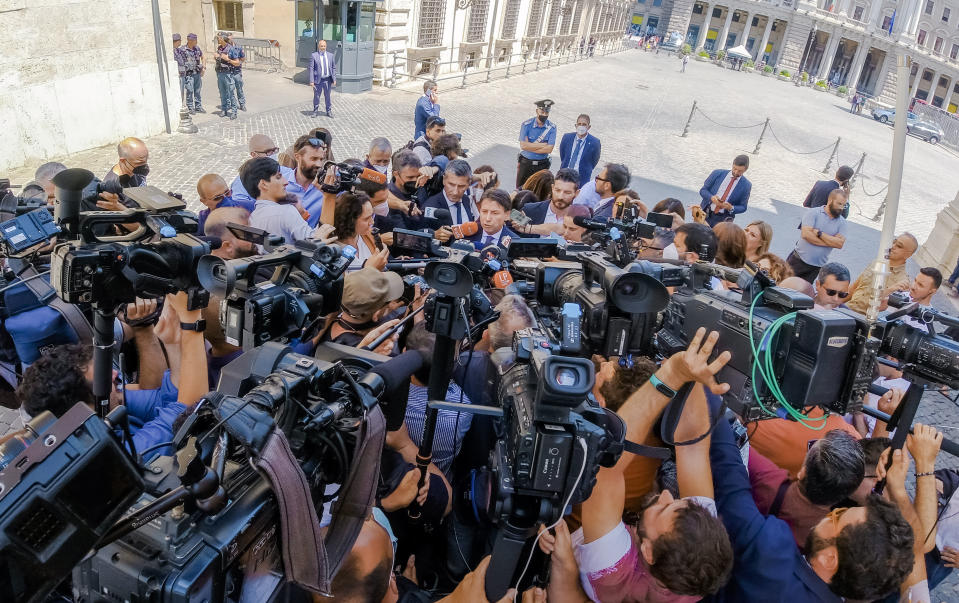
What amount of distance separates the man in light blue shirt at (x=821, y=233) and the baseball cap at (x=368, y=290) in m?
5.85

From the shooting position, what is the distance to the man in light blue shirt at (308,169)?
5629 millimetres

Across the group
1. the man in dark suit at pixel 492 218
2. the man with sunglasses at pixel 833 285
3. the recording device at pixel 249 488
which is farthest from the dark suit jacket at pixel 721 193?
the recording device at pixel 249 488

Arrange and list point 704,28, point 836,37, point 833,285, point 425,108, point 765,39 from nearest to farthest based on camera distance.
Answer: point 833,285, point 425,108, point 836,37, point 765,39, point 704,28

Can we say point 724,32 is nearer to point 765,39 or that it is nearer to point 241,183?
point 765,39

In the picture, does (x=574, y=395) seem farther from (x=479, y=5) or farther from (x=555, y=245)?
(x=479, y=5)

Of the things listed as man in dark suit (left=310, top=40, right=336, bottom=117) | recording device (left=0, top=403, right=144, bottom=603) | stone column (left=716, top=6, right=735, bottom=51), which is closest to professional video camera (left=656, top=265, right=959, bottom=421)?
recording device (left=0, top=403, right=144, bottom=603)

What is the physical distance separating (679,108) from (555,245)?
23.9 meters

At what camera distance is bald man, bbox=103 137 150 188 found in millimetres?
5473

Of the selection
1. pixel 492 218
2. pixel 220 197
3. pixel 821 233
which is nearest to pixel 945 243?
pixel 821 233

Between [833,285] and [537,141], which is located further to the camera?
[537,141]

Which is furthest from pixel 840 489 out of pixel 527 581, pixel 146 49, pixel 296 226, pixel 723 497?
pixel 146 49

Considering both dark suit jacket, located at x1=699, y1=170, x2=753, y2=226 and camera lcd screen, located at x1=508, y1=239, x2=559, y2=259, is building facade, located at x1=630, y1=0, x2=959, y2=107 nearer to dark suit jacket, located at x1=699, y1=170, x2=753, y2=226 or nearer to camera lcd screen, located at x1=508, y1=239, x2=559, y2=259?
dark suit jacket, located at x1=699, y1=170, x2=753, y2=226

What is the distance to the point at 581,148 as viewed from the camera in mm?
9547

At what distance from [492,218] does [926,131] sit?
125 ft
